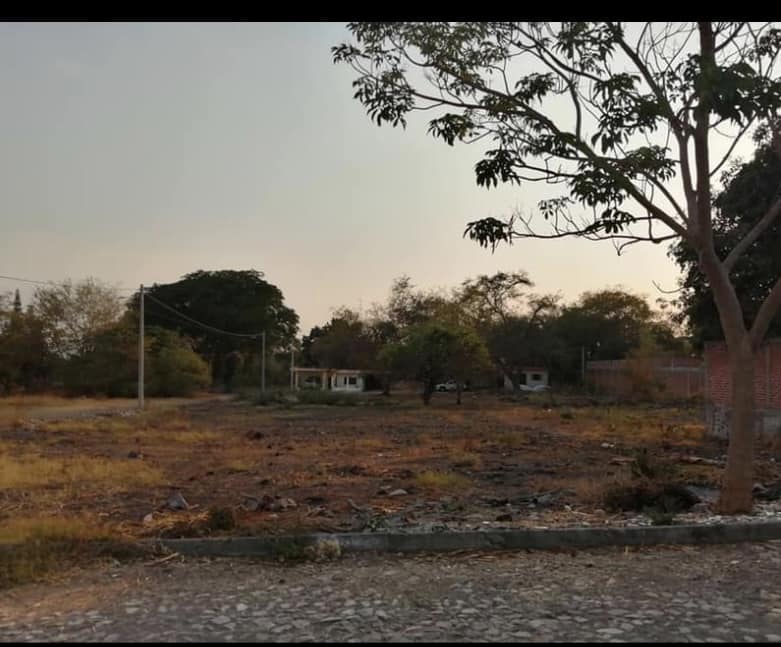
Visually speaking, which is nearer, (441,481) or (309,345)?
(441,481)

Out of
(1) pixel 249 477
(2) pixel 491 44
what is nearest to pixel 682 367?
(1) pixel 249 477

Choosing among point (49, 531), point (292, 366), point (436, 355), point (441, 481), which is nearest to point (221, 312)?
point (292, 366)

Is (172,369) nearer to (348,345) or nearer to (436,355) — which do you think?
(348,345)

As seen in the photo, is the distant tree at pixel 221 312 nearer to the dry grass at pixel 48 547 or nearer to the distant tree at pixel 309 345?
the distant tree at pixel 309 345

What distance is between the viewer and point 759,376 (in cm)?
1711

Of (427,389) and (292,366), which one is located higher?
(292,366)

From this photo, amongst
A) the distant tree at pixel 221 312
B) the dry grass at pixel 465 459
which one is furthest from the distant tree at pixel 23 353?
the dry grass at pixel 465 459

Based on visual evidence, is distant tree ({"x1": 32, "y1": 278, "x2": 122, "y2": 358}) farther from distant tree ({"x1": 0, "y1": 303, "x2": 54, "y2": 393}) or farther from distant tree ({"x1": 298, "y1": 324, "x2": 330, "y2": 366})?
distant tree ({"x1": 298, "y1": 324, "x2": 330, "y2": 366})

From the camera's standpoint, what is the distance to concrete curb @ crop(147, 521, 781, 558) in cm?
597

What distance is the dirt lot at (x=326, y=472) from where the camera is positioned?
311 inches

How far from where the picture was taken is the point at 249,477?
1183cm

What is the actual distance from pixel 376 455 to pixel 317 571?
Result: 977cm

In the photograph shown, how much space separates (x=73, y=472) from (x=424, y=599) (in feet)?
29.3

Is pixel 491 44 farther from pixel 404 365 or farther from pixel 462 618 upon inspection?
pixel 404 365
